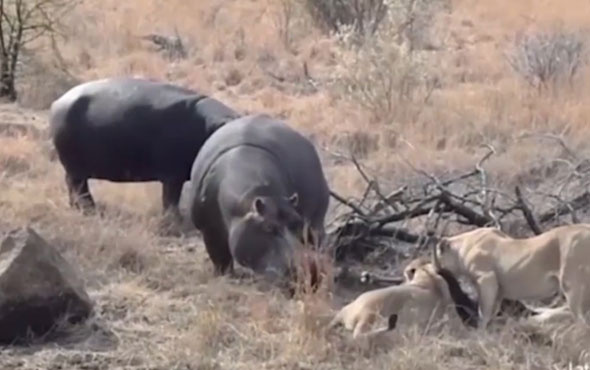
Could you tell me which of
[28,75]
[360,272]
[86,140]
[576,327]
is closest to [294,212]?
[360,272]

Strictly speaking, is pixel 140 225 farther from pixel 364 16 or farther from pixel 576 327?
pixel 364 16

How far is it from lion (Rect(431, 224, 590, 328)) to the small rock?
191 centimetres

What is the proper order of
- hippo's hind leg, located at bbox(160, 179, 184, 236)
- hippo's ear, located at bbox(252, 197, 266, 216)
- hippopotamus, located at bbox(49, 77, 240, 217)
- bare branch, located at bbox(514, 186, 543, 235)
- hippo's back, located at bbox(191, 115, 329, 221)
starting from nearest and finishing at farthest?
hippo's ear, located at bbox(252, 197, 266, 216), bare branch, located at bbox(514, 186, 543, 235), hippo's back, located at bbox(191, 115, 329, 221), hippo's hind leg, located at bbox(160, 179, 184, 236), hippopotamus, located at bbox(49, 77, 240, 217)

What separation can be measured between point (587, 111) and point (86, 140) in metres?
5.10

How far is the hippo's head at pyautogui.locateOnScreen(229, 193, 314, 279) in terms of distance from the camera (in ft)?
25.4

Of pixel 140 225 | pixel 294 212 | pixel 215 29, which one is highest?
pixel 294 212

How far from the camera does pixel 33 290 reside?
7.07 m

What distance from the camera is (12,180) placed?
36.0 feet

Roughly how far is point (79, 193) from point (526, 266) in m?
4.46

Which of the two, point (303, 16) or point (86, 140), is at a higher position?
point (86, 140)

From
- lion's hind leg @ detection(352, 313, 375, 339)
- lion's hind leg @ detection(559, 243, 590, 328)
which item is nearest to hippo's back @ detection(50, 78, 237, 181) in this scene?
lion's hind leg @ detection(352, 313, 375, 339)

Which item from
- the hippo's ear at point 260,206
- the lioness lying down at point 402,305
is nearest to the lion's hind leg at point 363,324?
the lioness lying down at point 402,305

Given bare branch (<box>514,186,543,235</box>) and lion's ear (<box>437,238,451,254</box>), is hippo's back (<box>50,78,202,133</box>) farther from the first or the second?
lion's ear (<box>437,238,451,254</box>)

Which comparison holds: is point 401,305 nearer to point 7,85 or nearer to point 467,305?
point 467,305
